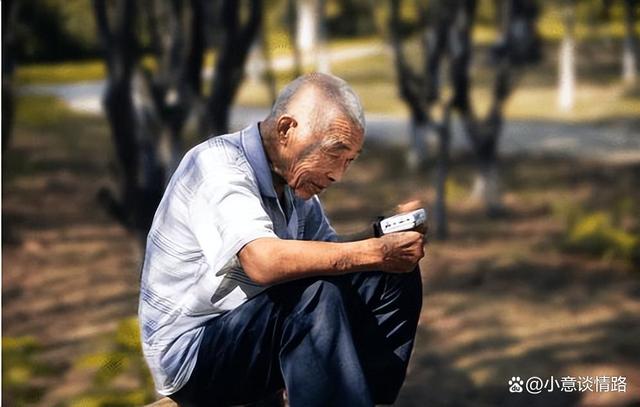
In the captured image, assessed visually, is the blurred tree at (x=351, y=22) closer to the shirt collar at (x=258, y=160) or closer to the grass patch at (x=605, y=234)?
the grass patch at (x=605, y=234)

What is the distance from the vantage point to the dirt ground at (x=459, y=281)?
24.9 ft

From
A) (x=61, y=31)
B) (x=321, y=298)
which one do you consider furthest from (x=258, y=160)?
(x=61, y=31)

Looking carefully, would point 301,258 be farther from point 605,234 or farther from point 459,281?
point 605,234

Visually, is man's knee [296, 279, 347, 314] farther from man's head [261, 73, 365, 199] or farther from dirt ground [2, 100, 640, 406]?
dirt ground [2, 100, 640, 406]

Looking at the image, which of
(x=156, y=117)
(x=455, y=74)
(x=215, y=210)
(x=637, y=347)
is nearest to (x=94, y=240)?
(x=455, y=74)

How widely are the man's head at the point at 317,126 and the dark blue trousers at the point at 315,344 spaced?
11.3 inches

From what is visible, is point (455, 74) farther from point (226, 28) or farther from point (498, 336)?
point (226, 28)

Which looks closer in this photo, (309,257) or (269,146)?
(309,257)

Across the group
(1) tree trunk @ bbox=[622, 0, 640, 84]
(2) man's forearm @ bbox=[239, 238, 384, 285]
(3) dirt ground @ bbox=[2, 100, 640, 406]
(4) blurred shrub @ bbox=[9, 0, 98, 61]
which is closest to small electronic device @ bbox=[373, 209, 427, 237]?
(2) man's forearm @ bbox=[239, 238, 384, 285]

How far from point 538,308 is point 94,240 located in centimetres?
512

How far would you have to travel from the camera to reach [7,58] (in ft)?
22.1

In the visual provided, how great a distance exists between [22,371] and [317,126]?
5.45 meters

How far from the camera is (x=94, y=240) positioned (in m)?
12.2

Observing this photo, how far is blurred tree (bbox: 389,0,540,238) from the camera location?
1117 cm
